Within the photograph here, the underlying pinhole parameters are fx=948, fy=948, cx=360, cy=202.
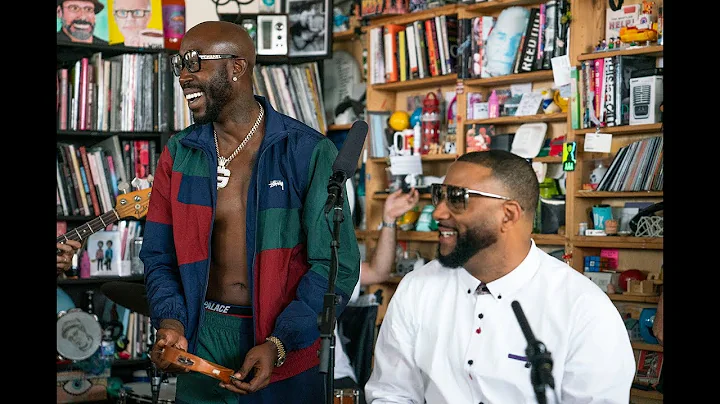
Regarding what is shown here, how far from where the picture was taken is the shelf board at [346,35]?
5.95 metres

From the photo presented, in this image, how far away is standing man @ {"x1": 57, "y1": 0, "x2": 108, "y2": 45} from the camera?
205 inches

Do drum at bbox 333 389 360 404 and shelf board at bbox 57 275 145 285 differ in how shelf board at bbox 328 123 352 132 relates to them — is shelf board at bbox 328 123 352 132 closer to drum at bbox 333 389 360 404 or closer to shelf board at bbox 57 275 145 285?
shelf board at bbox 57 275 145 285

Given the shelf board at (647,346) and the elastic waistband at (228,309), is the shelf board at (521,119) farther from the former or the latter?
the elastic waistband at (228,309)

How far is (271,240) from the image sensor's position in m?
2.49

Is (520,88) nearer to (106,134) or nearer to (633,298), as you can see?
(633,298)

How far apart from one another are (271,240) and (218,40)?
1.92 ft

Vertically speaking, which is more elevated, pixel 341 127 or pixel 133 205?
pixel 341 127

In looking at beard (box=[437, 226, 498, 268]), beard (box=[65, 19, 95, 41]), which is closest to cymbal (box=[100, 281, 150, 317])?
beard (box=[65, 19, 95, 41])

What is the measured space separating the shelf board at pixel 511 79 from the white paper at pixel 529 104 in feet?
0.30

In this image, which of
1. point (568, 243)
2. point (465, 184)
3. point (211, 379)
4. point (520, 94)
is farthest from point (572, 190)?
point (211, 379)

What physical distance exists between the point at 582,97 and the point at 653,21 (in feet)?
1.63

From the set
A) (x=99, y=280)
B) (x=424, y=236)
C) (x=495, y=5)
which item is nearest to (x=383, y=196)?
(x=424, y=236)

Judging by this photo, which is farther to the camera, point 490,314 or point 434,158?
point 434,158

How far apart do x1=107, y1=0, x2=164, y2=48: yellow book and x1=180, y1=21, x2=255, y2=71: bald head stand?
2.80m
